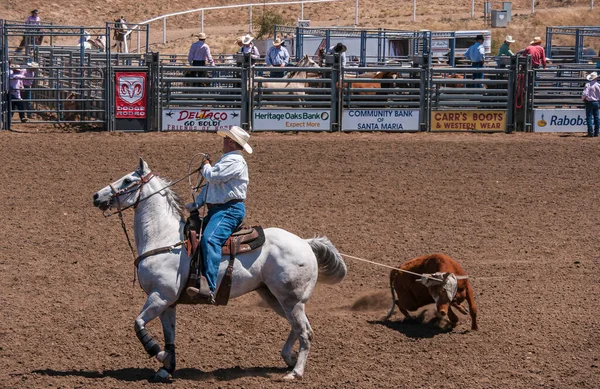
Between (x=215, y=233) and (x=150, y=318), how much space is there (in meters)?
0.78

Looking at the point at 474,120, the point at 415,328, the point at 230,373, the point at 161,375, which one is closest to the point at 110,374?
→ the point at 161,375

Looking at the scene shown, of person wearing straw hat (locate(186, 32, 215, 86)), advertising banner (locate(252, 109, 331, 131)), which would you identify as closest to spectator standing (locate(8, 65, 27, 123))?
person wearing straw hat (locate(186, 32, 215, 86))

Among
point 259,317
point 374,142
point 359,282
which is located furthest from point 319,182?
point 259,317

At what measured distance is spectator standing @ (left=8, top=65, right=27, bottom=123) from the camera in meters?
17.8

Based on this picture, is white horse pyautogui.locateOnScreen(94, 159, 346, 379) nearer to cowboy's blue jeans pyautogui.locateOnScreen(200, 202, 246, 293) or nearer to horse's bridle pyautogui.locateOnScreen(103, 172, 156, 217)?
horse's bridle pyautogui.locateOnScreen(103, 172, 156, 217)

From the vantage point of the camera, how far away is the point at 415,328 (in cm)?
820

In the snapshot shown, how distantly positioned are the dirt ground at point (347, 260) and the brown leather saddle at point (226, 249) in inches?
23.3

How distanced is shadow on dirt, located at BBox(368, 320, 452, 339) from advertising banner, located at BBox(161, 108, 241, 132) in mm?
10298

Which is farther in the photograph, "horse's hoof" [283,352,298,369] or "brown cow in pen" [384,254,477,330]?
"brown cow in pen" [384,254,477,330]

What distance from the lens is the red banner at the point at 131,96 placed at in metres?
17.9

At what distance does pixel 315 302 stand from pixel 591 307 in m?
2.63

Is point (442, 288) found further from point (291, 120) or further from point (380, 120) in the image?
point (380, 120)

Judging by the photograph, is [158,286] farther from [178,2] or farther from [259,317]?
[178,2]

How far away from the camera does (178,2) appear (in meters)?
46.1
